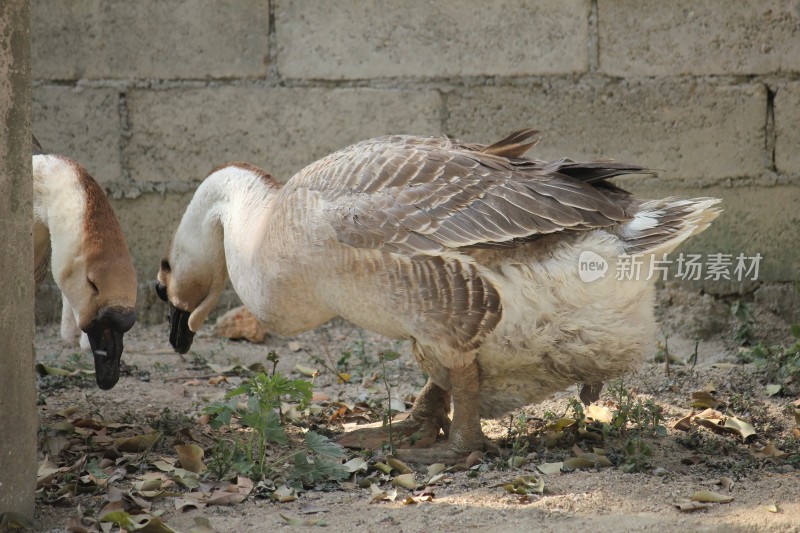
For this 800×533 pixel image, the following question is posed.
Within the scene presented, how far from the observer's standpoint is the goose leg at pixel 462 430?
166 inches

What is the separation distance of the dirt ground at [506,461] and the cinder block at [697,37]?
167 cm

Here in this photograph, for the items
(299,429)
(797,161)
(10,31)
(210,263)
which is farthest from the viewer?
(797,161)

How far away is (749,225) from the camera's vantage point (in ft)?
20.7

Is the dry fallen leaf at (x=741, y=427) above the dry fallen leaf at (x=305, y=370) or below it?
above

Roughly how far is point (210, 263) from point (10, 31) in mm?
1949

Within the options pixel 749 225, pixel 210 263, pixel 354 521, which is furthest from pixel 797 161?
pixel 354 521

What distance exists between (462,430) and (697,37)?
3340mm

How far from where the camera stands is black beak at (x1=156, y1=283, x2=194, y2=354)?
5203 mm

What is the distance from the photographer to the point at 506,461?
13.4 feet

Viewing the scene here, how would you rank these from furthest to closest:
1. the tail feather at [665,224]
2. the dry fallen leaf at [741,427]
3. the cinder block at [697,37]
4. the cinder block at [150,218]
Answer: the cinder block at [150,218] < the cinder block at [697,37] < the dry fallen leaf at [741,427] < the tail feather at [665,224]

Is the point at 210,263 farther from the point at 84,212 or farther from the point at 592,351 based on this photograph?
the point at 592,351

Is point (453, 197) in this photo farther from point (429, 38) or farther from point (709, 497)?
point (429, 38)

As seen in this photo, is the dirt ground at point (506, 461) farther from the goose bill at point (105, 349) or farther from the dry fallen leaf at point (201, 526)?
the goose bill at point (105, 349)

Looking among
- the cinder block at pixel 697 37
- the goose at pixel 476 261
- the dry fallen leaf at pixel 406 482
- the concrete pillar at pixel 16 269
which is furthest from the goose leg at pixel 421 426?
the cinder block at pixel 697 37
